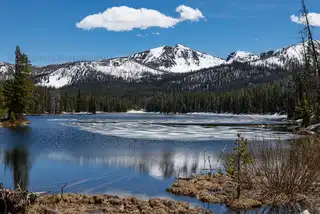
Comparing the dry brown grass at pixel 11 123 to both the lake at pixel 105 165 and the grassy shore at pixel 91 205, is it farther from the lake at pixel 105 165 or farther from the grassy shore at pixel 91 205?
the grassy shore at pixel 91 205

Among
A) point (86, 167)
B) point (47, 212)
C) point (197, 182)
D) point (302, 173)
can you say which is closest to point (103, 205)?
point (47, 212)

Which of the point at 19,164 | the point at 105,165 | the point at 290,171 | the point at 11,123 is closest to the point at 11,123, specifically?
the point at 11,123

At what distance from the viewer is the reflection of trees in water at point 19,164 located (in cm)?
1973

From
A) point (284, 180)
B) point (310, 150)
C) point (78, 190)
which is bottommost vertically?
point (78, 190)

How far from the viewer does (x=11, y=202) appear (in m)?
12.3

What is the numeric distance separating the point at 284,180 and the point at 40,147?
27743 millimetres

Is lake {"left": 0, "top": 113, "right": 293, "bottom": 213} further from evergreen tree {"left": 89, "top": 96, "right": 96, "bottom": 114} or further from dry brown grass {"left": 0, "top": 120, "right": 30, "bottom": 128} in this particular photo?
evergreen tree {"left": 89, "top": 96, "right": 96, "bottom": 114}

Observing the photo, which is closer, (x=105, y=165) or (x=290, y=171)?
Answer: (x=290, y=171)

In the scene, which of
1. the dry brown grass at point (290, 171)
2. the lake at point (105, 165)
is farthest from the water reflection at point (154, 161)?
the dry brown grass at point (290, 171)

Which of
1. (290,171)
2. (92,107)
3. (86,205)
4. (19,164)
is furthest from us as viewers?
(92,107)

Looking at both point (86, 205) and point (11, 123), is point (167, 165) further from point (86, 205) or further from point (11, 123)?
point (11, 123)

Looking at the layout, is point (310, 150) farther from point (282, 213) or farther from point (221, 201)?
point (221, 201)

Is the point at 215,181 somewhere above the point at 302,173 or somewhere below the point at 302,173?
below

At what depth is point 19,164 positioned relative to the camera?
84.1 ft
